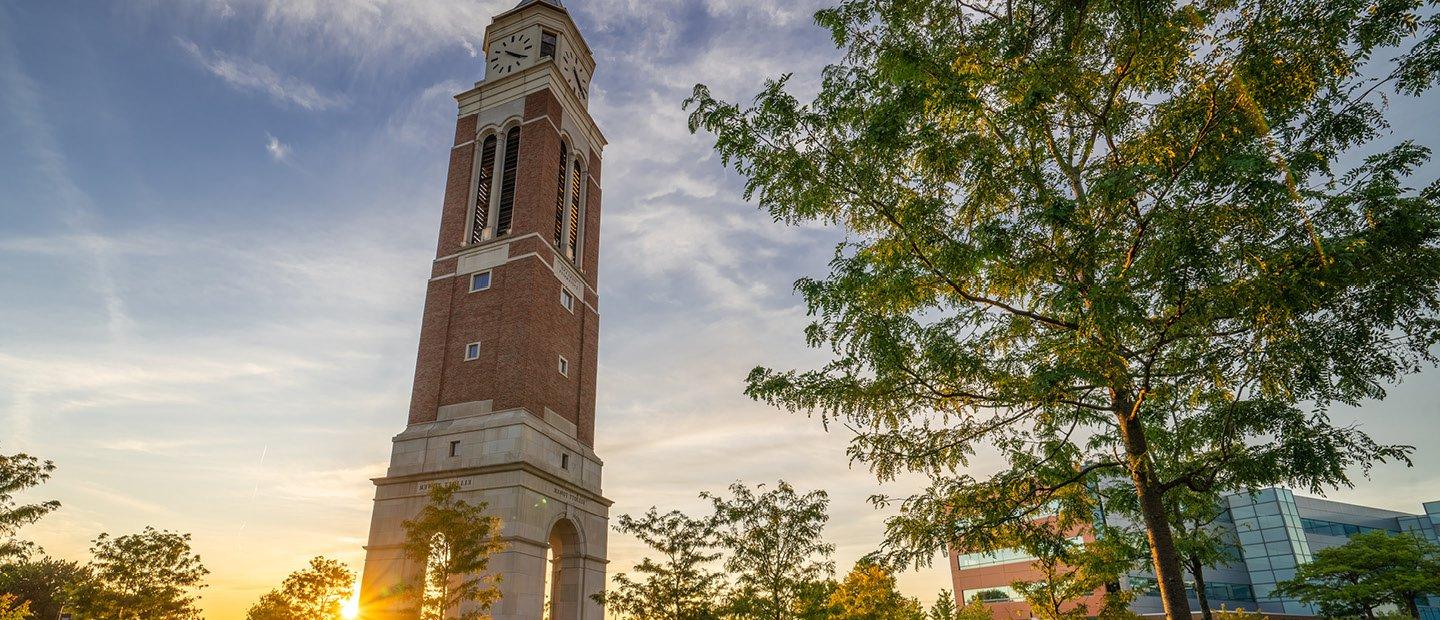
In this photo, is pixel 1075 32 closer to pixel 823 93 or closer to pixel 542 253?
pixel 823 93

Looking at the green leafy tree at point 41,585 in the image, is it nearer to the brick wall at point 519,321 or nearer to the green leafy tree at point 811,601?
the brick wall at point 519,321

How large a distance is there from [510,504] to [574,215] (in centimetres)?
1826

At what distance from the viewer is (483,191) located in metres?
39.0

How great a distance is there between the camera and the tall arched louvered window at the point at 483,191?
3747 cm

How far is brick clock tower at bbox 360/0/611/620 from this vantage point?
94.4 feet

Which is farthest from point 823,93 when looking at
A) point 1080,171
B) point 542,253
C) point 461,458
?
point 542,253

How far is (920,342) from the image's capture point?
30.6 feet

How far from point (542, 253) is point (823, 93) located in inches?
1102

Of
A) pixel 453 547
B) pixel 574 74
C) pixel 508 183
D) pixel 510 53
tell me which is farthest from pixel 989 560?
pixel 510 53

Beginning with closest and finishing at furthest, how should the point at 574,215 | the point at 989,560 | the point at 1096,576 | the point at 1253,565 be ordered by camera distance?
1. the point at 1096,576
2. the point at 574,215
3. the point at 989,560
4. the point at 1253,565

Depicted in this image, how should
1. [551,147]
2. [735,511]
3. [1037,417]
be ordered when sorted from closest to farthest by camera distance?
[1037,417]
[735,511]
[551,147]

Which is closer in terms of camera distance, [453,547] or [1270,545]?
[453,547]

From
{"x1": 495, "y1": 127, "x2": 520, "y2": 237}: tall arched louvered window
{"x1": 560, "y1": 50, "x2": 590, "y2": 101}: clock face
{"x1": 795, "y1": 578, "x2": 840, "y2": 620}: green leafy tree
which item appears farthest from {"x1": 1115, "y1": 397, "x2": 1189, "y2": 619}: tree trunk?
{"x1": 560, "y1": 50, "x2": 590, "y2": 101}: clock face

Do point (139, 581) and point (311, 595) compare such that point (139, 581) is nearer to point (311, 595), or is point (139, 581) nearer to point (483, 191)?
point (311, 595)
